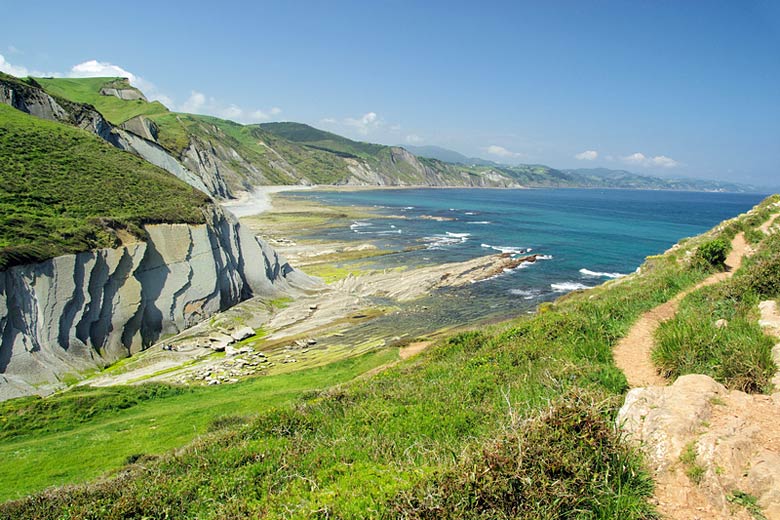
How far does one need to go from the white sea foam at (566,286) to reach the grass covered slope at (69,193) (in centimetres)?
4077

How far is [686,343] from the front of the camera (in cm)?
1007

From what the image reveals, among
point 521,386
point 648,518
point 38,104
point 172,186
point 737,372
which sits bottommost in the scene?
point 521,386

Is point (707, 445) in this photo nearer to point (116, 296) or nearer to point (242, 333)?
point (116, 296)

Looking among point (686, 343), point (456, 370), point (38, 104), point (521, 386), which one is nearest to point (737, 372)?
point (686, 343)

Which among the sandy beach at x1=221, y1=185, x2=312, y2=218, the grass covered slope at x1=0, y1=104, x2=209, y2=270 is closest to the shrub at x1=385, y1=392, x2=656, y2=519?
the grass covered slope at x1=0, y1=104, x2=209, y2=270

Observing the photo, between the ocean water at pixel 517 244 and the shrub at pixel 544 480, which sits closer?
the shrub at pixel 544 480

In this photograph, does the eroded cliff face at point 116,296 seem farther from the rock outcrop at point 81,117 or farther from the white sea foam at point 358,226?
the white sea foam at point 358,226

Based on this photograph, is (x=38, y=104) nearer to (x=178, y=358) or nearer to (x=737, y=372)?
(x=178, y=358)

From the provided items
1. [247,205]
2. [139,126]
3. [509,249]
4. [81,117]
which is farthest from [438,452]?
[247,205]

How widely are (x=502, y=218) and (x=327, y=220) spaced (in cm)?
5162

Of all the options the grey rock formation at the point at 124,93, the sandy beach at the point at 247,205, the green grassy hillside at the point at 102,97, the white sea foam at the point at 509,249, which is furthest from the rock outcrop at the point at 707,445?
the grey rock formation at the point at 124,93

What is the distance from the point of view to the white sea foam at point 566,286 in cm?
4962

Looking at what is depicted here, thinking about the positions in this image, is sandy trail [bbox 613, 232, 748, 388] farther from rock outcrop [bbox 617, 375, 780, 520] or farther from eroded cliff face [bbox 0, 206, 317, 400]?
eroded cliff face [bbox 0, 206, 317, 400]

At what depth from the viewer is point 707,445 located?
230 inches
